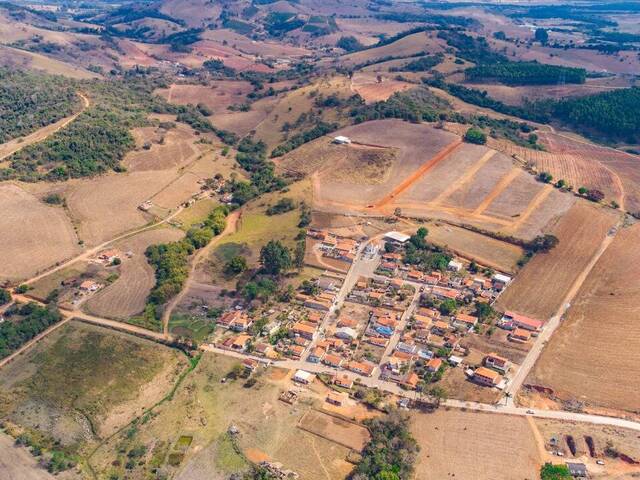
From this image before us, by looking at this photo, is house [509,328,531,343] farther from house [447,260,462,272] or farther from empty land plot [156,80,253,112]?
empty land plot [156,80,253,112]

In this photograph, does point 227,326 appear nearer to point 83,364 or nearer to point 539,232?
point 83,364

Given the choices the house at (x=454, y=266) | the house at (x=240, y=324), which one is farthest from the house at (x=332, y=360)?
the house at (x=454, y=266)

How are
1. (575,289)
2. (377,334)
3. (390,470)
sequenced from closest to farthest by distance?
(390,470) < (377,334) < (575,289)

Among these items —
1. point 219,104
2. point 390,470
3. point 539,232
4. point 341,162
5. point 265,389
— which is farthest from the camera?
point 219,104

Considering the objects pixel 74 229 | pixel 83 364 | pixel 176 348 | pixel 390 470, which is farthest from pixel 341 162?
pixel 390 470

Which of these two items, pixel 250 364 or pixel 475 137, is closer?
pixel 250 364

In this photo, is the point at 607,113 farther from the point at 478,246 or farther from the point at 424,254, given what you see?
the point at 424,254

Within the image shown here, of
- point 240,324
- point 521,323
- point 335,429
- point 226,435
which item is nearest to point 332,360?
point 335,429

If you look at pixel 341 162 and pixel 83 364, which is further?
pixel 341 162
